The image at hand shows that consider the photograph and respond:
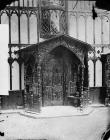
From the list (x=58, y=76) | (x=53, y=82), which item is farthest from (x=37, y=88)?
(x=58, y=76)

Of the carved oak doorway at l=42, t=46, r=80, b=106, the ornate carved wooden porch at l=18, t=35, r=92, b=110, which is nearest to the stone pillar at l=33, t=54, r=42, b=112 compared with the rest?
the ornate carved wooden porch at l=18, t=35, r=92, b=110

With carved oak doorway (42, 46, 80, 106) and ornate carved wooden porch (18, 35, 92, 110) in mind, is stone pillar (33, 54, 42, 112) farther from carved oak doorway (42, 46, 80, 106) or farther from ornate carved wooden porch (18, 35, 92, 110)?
carved oak doorway (42, 46, 80, 106)

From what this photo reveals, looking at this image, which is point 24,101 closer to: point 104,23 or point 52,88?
point 52,88

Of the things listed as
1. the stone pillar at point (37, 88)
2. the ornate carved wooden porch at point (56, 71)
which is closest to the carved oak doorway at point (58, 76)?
the ornate carved wooden porch at point (56, 71)

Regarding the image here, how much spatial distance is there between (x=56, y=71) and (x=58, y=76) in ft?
1.15

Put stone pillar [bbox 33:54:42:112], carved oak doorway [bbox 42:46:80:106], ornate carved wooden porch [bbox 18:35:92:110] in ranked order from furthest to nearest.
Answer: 1. carved oak doorway [bbox 42:46:80:106]
2. ornate carved wooden porch [bbox 18:35:92:110]
3. stone pillar [bbox 33:54:42:112]

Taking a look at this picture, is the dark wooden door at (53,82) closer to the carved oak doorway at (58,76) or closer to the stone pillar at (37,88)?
the carved oak doorway at (58,76)

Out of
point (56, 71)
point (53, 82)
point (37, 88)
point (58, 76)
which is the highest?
point (56, 71)

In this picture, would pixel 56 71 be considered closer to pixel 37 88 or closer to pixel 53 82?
pixel 53 82

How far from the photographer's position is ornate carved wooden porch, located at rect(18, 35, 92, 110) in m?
13.7

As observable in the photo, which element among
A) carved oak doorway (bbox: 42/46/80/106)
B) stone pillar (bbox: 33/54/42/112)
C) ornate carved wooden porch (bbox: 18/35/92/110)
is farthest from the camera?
carved oak doorway (bbox: 42/46/80/106)

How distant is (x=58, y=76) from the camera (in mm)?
15445

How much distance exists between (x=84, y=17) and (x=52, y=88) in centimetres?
516

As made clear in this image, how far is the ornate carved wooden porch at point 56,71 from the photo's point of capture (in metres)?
13.7
